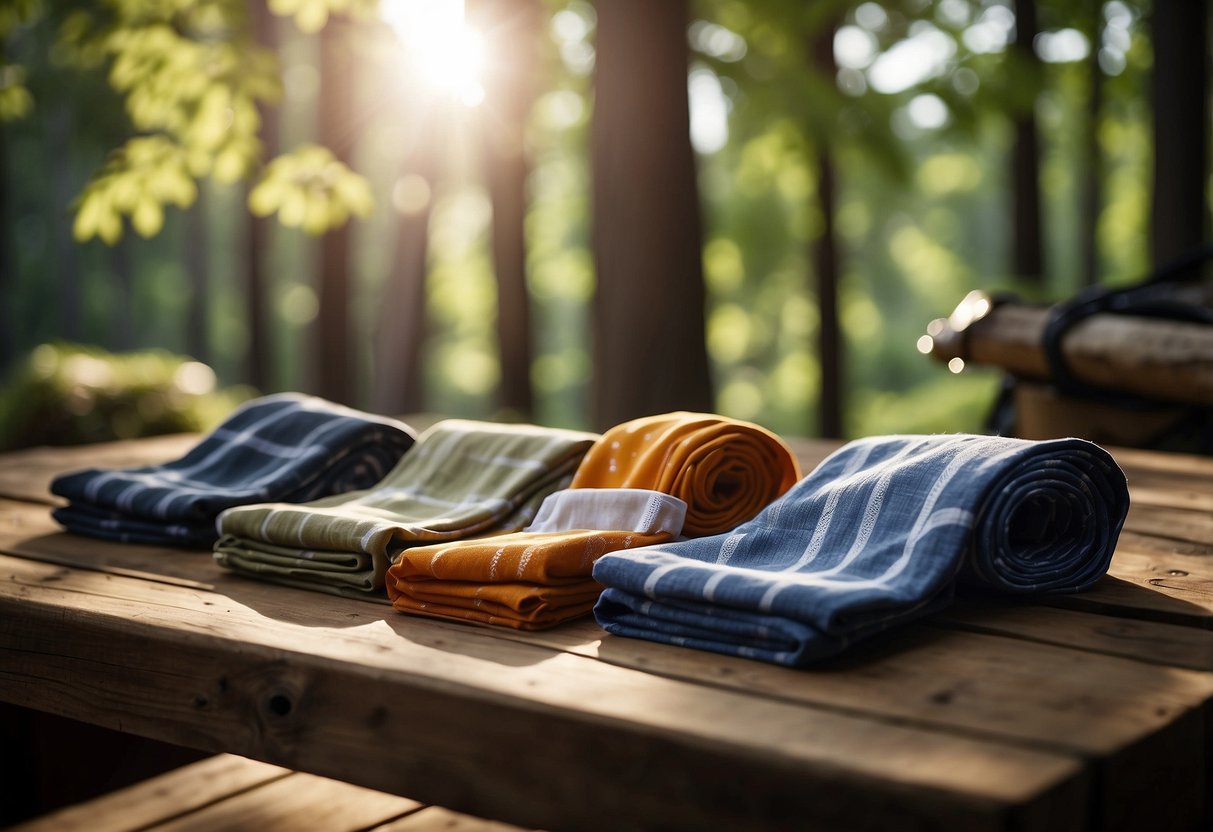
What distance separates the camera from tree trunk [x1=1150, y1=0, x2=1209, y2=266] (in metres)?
4.51

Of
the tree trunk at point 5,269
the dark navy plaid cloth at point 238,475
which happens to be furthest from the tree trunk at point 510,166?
the tree trunk at point 5,269

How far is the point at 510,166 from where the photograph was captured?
6527 millimetres

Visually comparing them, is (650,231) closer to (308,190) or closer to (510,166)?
(308,190)

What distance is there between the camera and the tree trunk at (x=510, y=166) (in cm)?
485

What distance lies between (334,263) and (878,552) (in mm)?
6553

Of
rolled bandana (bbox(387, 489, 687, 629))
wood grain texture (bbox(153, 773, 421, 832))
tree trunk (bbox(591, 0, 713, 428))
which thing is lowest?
wood grain texture (bbox(153, 773, 421, 832))

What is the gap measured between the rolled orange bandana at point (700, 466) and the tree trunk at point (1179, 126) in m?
3.43

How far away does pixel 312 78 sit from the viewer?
14.6m

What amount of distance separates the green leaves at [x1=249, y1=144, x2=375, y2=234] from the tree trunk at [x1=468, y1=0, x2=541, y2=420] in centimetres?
83

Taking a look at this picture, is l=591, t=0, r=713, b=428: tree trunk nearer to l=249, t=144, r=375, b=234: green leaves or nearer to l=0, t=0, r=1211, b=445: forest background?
l=0, t=0, r=1211, b=445: forest background

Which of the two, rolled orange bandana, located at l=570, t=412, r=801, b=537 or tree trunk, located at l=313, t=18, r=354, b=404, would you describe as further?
tree trunk, located at l=313, t=18, r=354, b=404

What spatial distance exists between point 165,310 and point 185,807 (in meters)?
25.8

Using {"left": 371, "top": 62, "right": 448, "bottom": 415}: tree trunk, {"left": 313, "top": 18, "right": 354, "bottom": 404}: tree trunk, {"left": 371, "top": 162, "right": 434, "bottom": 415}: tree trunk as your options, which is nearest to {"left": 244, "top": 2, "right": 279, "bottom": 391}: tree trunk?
{"left": 371, "top": 62, "right": 448, "bottom": 415}: tree trunk

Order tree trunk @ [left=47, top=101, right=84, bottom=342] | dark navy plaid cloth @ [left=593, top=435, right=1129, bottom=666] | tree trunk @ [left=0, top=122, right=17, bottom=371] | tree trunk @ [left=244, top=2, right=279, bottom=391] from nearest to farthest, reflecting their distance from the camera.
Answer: dark navy plaid cloth @ [left=593, top=435, right=1129, bottom=666] → tree trunk @ [left=244, top=2, right=279, bottom=391] → tree trunk @ [left=0, top=122, right=17, bottom=371] → tree trunk @ [left=47, top=101, right=84, bottom=342]
